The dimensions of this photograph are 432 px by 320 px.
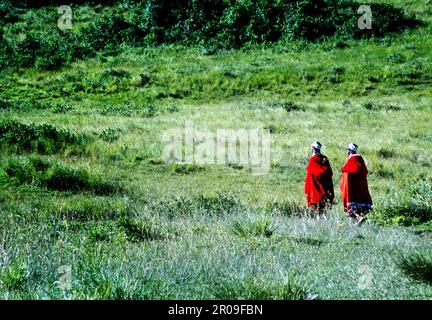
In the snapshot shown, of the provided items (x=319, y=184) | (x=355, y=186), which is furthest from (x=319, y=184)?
(x=355, y=186)

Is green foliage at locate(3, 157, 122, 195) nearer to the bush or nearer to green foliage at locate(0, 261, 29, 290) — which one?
the bush

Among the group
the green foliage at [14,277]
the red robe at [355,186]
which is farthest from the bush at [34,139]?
the green foliage at [14,277]

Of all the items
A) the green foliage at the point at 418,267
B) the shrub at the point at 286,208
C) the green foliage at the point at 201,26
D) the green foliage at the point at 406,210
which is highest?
the green foliage at the point at 201,26

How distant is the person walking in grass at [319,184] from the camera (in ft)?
39.5

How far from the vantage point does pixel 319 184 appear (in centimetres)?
1204

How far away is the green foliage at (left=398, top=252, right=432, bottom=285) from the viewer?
21.0ft

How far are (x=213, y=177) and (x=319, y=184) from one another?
15.1 ft

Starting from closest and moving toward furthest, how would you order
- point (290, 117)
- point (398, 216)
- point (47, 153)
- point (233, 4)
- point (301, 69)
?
1. point (398, 216)
2. point (47, 153)
3. point (290, 117)
4. point (301, 69)
5. point (233, 4)

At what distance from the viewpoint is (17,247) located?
7379 millimetres

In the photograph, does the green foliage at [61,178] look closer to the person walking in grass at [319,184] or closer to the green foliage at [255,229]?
the person walking in grass at [319,184]

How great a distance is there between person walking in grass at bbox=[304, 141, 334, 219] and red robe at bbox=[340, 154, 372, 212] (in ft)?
1.61

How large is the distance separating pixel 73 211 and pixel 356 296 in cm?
656

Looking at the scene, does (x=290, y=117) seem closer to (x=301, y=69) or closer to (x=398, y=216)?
(x=301, y=69)
